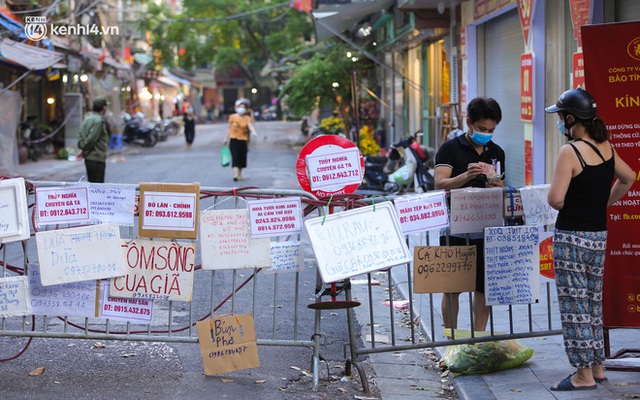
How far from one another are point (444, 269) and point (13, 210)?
281 cm

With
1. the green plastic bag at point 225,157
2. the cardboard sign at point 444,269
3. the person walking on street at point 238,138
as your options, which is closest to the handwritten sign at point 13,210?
the cardboard sign at point 444,269

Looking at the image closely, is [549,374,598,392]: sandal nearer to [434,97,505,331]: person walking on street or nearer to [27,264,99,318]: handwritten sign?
[434,97,505,331]: person walking on street

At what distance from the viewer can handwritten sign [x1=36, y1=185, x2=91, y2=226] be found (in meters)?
5.76

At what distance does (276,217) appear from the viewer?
5742 millimetres

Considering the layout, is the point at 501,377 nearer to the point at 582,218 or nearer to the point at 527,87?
the point at 582,218

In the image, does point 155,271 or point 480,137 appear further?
point 480,137

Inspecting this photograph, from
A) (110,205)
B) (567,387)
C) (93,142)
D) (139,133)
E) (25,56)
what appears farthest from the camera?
(139,133)

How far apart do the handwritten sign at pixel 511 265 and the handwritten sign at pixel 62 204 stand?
262 centimetres

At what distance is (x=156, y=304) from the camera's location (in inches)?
315

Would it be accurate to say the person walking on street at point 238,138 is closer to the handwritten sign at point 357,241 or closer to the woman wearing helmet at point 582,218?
the handwritten sign at point 357,241

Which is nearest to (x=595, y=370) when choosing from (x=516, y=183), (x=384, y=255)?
(x=384, y=255)

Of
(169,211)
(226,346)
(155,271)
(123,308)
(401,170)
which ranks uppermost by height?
(169,211)

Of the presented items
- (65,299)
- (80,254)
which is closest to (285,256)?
(80,254)

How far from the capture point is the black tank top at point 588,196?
16.7 feet
